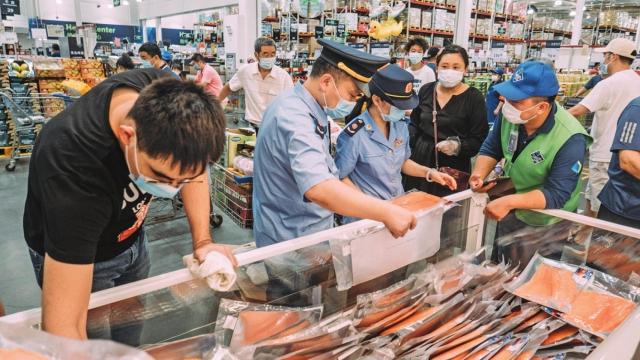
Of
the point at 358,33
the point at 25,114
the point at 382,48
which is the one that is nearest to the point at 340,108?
the point at 382,48

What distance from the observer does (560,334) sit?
1.40m

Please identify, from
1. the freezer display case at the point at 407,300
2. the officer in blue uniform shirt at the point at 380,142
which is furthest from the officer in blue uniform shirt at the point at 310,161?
the officer in blue uniform shirt at the point at 380,142

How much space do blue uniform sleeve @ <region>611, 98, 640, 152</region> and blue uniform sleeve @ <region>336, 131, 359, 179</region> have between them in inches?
52.3

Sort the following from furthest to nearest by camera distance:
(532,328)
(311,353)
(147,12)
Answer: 1. (147,12)
2. (532,328)
3. (311,353)

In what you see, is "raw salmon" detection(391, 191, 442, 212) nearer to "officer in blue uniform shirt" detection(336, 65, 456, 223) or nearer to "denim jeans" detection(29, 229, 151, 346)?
"officer in blue uniform shirt" detection(336, 65, 456, 223)

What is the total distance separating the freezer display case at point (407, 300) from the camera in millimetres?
1156

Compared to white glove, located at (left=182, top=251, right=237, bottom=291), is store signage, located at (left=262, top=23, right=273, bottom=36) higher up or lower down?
higher up

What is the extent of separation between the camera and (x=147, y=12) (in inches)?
884

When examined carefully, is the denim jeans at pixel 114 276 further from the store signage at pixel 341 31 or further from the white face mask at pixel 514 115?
the store signage at pixel 341 31

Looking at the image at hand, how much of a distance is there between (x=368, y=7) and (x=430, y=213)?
28.5 ft

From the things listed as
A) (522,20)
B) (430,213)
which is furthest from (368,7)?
(430,213)

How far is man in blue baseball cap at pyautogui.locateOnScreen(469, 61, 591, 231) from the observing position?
5.98 feet

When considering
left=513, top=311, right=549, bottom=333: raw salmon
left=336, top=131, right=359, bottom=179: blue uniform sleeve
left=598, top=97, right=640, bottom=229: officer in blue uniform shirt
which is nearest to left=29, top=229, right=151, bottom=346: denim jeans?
left=336, top=131, right=359, bottom=179: blue uniform sleeve

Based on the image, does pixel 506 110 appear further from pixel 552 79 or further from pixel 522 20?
pixel 522 20
